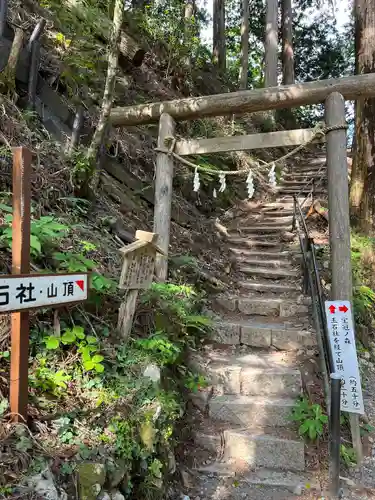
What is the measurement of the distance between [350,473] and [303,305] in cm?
245

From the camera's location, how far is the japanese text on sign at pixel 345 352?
3.77 meters

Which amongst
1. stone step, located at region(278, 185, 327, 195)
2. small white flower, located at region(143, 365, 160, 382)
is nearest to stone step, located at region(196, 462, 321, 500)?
small white flower, located at region(143, 365, 160, 382)

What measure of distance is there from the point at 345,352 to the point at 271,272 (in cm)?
306

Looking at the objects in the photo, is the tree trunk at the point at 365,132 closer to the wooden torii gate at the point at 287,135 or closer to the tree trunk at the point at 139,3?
the wooden torii gate at the point at 287,135

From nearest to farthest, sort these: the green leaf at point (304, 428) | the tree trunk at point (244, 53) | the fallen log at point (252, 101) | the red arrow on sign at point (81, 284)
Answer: the red arrow on sign at point (81, 284) < the green leaf at point (304, 428) < the fallen log at point (252, 101) < the tree trunk at point (244, 53)

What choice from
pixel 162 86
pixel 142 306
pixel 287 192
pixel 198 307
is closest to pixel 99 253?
pixel 142 306

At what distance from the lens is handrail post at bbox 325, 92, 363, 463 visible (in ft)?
14.1

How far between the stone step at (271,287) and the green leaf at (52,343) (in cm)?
426

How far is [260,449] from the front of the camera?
3.67m

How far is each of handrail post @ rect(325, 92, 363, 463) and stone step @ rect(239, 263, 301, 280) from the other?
7.64 ft

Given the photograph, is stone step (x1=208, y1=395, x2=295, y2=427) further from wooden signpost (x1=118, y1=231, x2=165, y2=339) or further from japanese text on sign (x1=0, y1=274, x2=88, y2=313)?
japanese text on sign (x1=0, y1=274, x2=88, y2=313)

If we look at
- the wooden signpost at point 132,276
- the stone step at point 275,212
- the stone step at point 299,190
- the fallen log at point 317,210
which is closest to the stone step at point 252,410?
the wooden signpost at point 132,276

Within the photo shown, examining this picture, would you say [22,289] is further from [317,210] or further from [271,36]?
[271,36]

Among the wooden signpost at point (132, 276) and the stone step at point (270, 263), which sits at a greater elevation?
the stone step at point (270, 263)
